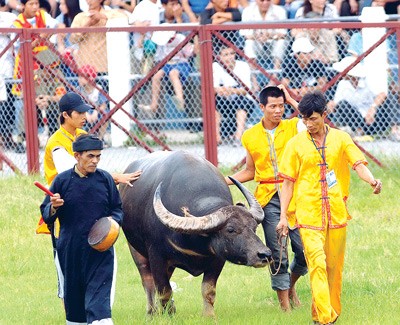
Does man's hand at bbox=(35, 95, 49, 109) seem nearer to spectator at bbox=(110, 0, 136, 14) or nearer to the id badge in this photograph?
spectator at bbox=(110, 0, 136, 14)

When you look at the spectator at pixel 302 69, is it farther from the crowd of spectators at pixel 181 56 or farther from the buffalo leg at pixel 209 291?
the buffalo leg at pixel 209 291

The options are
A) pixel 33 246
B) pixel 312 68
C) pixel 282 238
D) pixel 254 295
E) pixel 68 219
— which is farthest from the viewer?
pixel 312 68

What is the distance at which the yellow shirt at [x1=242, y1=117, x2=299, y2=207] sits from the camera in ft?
37.6

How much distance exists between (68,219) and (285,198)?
1841 millimetres

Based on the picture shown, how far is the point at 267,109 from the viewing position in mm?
11391

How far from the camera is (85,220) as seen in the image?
32.2 feet

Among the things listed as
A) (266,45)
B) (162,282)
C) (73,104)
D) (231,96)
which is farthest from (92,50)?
(162,282)

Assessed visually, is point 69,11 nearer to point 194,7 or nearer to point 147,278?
point 194,7

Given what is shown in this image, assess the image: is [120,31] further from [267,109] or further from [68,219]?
[68,219]

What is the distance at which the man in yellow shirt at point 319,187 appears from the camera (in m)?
10.1

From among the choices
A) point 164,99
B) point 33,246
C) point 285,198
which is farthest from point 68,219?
point 164,99

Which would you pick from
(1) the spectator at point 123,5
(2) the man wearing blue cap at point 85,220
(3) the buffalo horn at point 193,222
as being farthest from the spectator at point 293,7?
(2) the man wearing blue cap at point 85,220

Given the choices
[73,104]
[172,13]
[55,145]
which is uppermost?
[73,104]

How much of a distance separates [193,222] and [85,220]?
113cm
